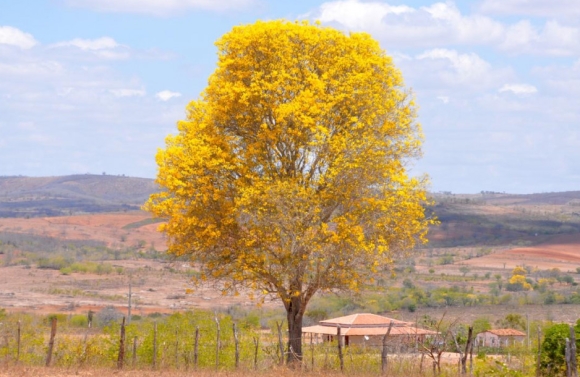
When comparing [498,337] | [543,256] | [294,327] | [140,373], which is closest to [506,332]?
[498,337]

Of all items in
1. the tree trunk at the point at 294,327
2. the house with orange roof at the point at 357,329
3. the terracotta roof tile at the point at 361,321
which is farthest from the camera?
the terracotta roof tile at the point at 361,321

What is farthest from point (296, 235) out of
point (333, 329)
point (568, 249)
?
point (568, 249)

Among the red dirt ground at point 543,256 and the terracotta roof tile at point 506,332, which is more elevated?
the red dirt ground at point 543,256

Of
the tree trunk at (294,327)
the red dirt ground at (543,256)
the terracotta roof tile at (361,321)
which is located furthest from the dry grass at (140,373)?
the red dirt ground at (543,256)

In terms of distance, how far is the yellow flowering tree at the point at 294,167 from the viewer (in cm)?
2556

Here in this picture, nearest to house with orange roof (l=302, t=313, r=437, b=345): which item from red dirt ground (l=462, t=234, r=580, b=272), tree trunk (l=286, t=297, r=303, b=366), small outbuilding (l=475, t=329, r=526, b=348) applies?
small outbuilding (l=475, t=329, r=526, b=348)

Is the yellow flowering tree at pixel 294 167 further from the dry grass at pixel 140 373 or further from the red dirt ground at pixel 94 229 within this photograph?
the red dirt ground at pixel 94 229

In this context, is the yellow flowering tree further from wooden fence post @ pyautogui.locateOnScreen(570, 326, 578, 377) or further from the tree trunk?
wooden fence post @ pyautogui.locateOnScreen(570, 326, 578, 377)

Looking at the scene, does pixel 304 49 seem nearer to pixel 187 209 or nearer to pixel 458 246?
pixel 187 209

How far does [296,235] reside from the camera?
83.6 ft

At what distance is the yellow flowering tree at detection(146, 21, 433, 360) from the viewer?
1006 inches

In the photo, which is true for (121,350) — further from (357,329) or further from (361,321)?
(361,321)

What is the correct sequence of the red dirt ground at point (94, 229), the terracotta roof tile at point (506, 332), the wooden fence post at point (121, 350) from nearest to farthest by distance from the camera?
the wooden fence post at point (121, 350) < the terracotta roof tile at point (506, 332) < the red dirt ground at point (94, 229)

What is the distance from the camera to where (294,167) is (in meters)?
26.9
